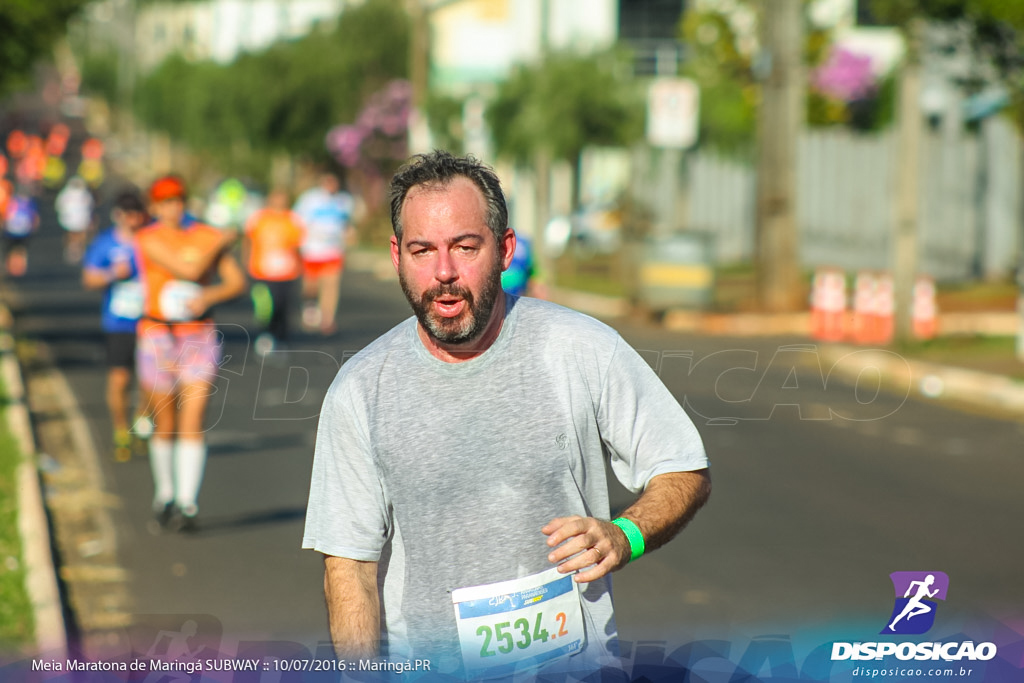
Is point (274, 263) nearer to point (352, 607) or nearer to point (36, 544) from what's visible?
point (36, 544)

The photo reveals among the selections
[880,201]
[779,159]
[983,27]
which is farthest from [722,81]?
[983,27]

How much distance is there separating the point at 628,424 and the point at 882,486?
8.04 meters

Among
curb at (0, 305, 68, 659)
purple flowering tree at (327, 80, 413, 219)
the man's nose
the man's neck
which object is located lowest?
purple flowering tree at (327, 80, 413, 219)

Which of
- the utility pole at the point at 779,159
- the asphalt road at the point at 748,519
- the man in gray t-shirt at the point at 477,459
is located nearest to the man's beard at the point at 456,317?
the man in gray t-shirt at the point at 477,459

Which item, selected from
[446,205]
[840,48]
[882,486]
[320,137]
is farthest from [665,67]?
[446,205]

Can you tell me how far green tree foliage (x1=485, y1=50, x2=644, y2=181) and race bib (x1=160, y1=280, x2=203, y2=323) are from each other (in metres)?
24.0

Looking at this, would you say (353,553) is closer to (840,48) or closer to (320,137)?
(840,48)

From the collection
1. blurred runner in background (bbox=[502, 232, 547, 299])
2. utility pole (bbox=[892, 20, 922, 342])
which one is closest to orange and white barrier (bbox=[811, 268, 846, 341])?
utility pole (bbox=[892, 20, 922, 342])

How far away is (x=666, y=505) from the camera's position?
354 cm

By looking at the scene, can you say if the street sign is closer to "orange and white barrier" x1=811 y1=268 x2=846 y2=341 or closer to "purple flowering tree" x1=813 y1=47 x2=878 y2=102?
"orange and white barrier" x1=811 y1=268 x2=846 y2=341

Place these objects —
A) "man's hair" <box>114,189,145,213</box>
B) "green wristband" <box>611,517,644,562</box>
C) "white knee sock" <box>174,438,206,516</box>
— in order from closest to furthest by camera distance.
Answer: "green wristband" <box>611,517,644,562</box> < "white knee sock" <box>174,438,206,516</box> < "man's hair" <box>114,189,145,213</box>

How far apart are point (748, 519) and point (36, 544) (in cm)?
413

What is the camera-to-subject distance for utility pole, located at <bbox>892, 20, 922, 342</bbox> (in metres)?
19.8

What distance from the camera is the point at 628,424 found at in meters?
3.59
